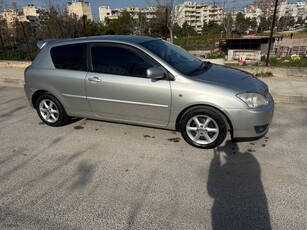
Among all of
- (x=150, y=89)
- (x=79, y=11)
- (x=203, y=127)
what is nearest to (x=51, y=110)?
(x=150, y=89)

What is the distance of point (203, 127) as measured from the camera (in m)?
3.49

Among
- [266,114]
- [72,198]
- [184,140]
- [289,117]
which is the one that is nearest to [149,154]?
[184,140]

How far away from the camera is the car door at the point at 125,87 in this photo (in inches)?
140

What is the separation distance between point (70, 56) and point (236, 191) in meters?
3.18

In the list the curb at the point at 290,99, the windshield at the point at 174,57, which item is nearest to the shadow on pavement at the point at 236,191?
the windshield at the point at 174,57

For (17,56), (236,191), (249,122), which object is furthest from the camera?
(17,56)

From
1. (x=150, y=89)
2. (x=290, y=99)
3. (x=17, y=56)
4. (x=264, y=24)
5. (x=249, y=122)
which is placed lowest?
(x=264, y=24)

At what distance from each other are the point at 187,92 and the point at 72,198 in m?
1.92

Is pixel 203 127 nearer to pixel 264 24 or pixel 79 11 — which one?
pixel 79 11

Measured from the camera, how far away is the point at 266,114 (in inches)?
131

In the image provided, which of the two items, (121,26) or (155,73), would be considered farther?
(121,26)

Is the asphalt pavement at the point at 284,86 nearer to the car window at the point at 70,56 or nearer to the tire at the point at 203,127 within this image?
the tire at the point at 203,127

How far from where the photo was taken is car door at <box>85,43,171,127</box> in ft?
11.6

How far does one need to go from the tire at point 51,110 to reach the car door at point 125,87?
0.72 m
